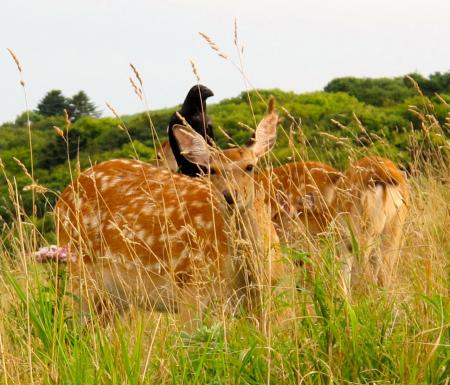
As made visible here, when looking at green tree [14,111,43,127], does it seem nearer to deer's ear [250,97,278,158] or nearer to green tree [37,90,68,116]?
green tree [37,90,68,116]

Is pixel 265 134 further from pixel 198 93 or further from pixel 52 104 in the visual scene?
pixel 52 104

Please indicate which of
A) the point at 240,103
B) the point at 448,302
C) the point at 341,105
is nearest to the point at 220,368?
the point at 448,302

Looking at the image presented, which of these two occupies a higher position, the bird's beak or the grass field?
the bird's beak

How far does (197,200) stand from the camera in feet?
20.1

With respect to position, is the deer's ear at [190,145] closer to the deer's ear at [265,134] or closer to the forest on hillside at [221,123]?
Result: the deer's ear at [265,134]

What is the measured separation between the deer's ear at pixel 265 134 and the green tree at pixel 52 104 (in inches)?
1336

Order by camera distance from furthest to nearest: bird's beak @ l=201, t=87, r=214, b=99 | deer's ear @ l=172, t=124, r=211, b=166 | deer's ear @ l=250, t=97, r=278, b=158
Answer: bird's beak @ l=201, t=87, r=214, b=99, deer's ear @ l=250, t=97, r=278, b=158, deer's ear @ l=172, t=124, r=211, b=166

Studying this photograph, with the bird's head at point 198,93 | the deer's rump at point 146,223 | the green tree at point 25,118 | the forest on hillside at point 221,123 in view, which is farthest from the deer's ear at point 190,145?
the green tree at point 25,118

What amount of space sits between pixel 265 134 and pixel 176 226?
0.74 metres

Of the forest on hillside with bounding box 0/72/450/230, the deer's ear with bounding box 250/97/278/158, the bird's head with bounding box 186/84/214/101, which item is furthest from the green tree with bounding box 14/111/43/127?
the deer's ear with bounding box 250/97/278/158

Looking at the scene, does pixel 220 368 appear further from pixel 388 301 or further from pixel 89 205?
pixel 89 205

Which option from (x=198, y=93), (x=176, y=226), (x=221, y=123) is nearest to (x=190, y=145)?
(x=176, y=226)

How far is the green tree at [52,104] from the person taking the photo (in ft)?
129

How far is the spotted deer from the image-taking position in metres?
5.34
